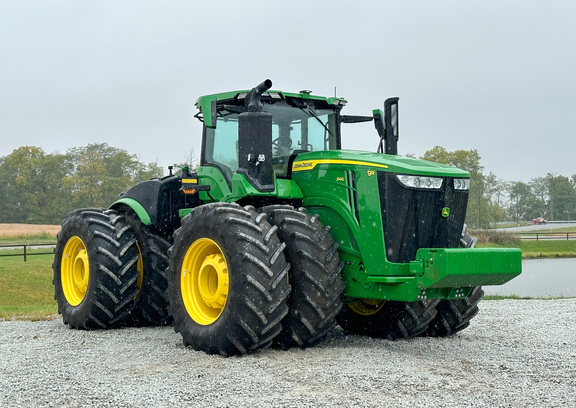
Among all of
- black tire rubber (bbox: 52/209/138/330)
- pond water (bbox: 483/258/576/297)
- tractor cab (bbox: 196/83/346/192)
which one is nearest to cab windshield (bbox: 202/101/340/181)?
tractor cab (bbox: 196/83/346/192)

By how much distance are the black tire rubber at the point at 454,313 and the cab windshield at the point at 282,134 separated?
2.49m

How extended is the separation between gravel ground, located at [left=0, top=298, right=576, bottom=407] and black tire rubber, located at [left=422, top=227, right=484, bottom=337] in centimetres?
19

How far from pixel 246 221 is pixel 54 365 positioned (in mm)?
2445

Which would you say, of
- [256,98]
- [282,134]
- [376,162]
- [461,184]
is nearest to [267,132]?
[256,98]

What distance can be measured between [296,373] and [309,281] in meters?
1.09

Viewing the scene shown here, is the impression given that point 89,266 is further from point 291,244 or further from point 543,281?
point 543,281

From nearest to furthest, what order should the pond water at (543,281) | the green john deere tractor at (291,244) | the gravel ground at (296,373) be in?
the gravel ground at (296,373) → the green john deere tractor at (291,244) → the pond water at (543,281)

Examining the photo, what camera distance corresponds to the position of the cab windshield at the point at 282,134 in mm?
8906

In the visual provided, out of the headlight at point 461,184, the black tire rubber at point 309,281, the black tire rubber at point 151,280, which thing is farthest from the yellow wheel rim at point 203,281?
the headlight at point 461,184

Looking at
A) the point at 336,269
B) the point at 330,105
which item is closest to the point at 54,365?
the point at 336,269

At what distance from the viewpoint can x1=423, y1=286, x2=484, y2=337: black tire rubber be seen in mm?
8820

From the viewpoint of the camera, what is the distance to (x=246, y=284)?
712cm

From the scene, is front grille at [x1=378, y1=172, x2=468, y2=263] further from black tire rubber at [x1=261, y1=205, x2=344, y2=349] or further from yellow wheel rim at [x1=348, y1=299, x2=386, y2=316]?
yellow wheel rim at [x1=348, y1=299, x2=386, y2=316]

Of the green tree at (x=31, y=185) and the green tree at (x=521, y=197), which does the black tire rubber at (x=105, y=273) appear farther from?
the green tree at (x=521, y=197)
